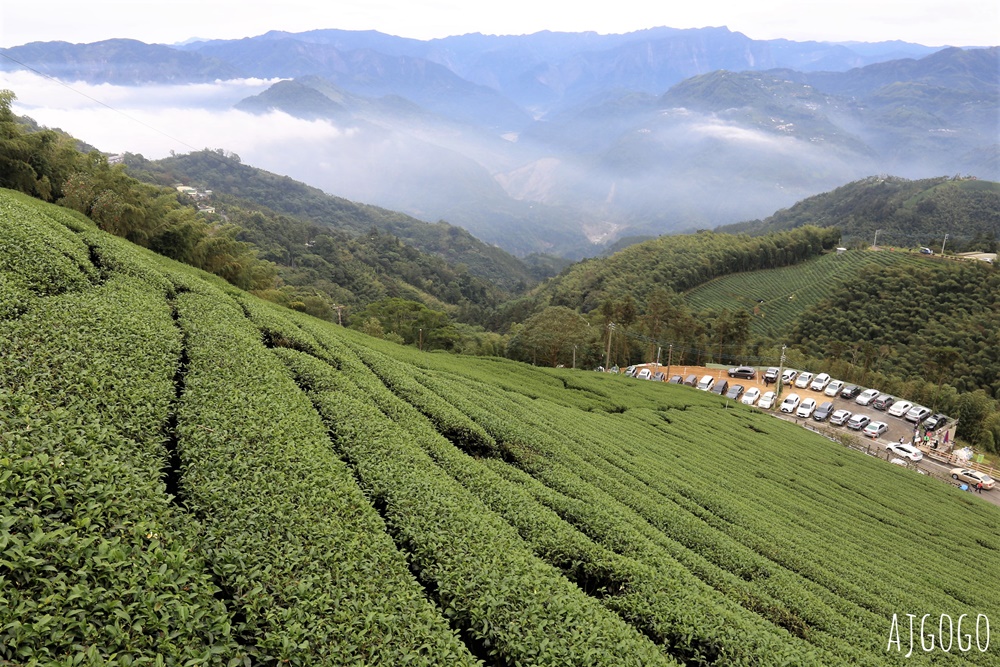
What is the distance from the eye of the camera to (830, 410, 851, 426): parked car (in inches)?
2021

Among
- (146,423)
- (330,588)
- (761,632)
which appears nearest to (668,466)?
(761,632)

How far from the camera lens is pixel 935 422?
172 ft

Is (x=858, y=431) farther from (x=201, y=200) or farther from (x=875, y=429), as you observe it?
(x=201, y=200)

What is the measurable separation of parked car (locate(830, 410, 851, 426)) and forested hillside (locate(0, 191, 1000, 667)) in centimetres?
3318

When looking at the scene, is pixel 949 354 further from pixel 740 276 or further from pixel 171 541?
pixel 171 541

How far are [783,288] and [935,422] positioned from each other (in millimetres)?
65384

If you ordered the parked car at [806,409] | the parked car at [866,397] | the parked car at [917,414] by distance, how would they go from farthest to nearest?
the parked car at [866,397] → the parked car at [917,414] → the parked car at [806,409]

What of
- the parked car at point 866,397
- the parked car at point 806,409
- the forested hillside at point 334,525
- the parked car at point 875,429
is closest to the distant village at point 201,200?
the forested hillside at point 334,525

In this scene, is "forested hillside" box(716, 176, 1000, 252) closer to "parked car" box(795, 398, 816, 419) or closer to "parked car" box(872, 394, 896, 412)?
"parked car" box(872, 394, 896, 412)

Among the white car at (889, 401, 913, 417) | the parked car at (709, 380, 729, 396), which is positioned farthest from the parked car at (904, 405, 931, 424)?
the parked car at (709, 380, 729, 396)

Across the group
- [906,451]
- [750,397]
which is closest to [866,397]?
[906,451]

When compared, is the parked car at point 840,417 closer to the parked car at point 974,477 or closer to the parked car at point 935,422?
the parked car at point 935,422

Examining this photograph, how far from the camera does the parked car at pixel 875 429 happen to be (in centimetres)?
4947

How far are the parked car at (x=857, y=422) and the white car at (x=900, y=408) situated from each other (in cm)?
564
